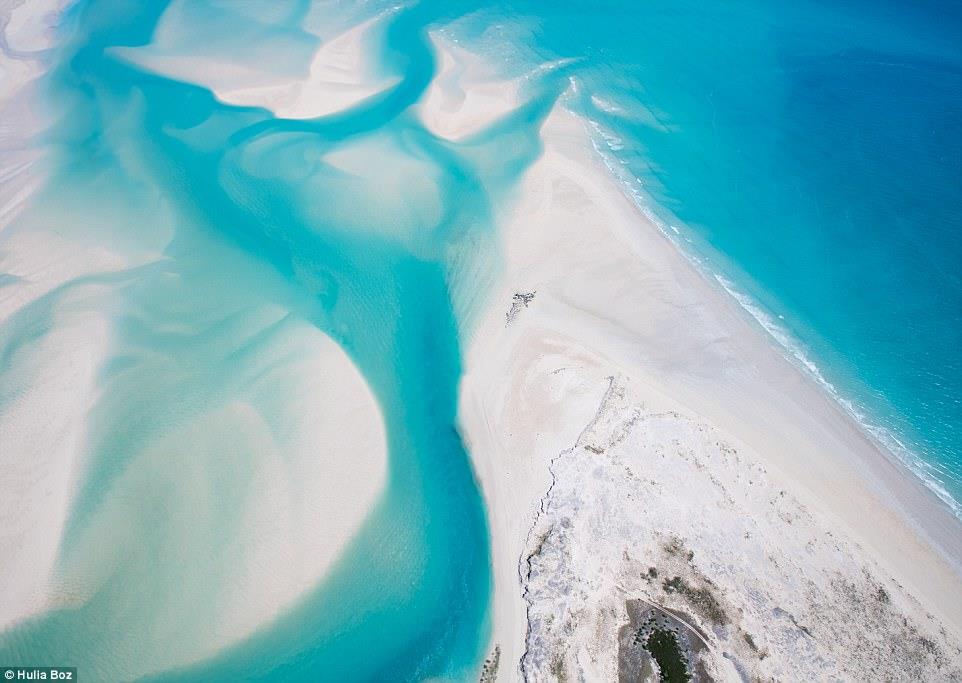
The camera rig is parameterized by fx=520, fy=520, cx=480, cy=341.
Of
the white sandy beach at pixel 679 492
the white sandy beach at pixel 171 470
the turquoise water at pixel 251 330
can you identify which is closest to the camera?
the white sandy beach at pixel 679 492

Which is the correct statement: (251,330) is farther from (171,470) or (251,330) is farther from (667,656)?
(667,656)

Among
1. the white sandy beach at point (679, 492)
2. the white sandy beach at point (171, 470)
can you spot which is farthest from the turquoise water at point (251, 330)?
the white sandy beach at point (679, 492)

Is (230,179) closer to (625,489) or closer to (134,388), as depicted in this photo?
(134,388)

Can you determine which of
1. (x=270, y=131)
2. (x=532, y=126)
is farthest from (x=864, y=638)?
(x=270, y=131)

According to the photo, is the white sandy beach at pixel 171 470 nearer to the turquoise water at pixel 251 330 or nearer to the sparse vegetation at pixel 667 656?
the turquoise water at pixel 251 330

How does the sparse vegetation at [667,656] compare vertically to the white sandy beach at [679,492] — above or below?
below

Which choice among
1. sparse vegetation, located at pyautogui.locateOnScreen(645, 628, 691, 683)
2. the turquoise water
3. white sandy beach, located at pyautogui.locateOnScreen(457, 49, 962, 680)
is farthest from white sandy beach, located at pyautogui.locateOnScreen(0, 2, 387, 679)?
sparse vegetation, located at pyautogui.locateOnScreen(645, 628, 691, 683)
